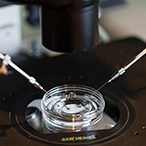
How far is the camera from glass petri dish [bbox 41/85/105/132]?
0.71m

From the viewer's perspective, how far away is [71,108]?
75 centimetres

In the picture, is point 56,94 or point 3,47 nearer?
point 56,94

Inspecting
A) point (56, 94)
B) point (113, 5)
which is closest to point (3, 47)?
point (56, 94)

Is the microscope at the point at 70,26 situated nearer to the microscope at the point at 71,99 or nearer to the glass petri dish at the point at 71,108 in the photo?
the microscope at the point at 71,99

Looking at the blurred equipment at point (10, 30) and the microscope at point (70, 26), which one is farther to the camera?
the blurred equipment at point (10, 30)

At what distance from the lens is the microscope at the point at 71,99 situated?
66 centimetres

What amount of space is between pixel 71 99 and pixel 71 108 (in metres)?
0.04

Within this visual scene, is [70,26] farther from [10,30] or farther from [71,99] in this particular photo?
[10,30]

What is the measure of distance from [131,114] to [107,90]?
0.32 ft

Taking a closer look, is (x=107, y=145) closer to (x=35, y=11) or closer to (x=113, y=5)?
(x=35, y=11)

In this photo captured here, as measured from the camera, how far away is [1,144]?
26.3 inches

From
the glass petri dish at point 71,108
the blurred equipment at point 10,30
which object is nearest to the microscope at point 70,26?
the glass petri dish at point 71,108

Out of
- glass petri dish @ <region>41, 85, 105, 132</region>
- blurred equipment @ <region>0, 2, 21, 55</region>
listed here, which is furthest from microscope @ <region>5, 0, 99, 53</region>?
blurred equipment @ <region>0, 2, 21, 55</region>

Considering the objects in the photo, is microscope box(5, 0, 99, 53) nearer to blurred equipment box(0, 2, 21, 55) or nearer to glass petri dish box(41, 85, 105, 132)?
glass petri dish box(41, 85, 105, 132)
